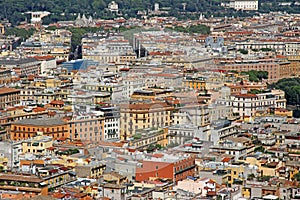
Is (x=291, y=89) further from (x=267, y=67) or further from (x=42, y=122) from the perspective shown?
(x=42, y=122)

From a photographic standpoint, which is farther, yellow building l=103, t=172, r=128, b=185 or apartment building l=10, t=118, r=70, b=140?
apartment building l=10, t=118, r=70, b=140

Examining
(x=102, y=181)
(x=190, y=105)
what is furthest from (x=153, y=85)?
(x=102, y=181)

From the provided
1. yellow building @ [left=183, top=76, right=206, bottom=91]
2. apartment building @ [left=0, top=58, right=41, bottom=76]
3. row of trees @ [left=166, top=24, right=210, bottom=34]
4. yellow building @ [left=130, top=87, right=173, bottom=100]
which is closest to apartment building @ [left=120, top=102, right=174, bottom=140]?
yellow building @ [left=130, top=87, right=173, bottom=100]

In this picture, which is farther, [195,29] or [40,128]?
[195,29]

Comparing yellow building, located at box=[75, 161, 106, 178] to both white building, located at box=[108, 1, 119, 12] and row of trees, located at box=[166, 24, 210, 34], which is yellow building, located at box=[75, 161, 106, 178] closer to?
row of trees, located at box=[166, 24, 210, 34]

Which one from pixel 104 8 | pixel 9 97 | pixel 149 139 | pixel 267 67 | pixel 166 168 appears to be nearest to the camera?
pixel 166 168

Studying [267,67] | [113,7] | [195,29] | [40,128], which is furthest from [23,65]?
[113,7]

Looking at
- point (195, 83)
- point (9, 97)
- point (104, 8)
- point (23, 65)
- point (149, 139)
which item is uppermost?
point (195, 83)

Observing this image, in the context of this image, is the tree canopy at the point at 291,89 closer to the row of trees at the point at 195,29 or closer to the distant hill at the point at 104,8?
the row of trees at the point at 195,29

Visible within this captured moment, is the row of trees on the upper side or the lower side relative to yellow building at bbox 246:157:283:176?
lower

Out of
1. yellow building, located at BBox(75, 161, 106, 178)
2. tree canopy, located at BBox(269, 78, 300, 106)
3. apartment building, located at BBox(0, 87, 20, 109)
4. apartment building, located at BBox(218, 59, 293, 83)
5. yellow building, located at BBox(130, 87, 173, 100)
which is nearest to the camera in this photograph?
yellow building, located at BBox(75, 161, 106, 178)
